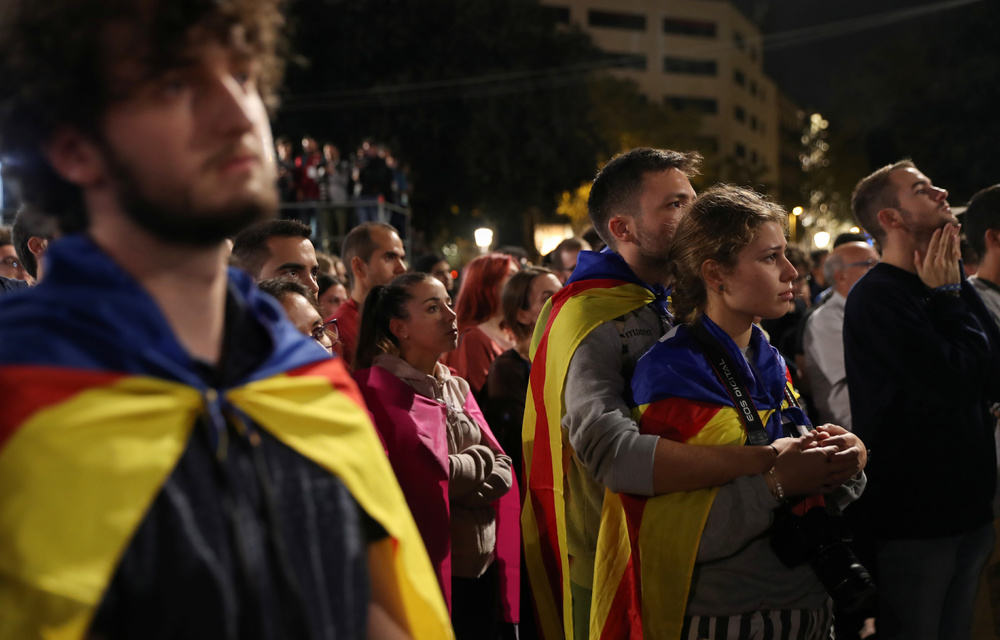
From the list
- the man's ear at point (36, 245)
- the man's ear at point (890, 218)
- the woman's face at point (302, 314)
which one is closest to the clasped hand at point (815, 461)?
the man's ear at point (890, 218)

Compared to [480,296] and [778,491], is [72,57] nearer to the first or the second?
[778,491]

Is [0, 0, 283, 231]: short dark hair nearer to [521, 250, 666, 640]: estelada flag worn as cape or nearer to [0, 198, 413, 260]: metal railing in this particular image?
[521, 250, 666, 640]: estelada flag worn as cape

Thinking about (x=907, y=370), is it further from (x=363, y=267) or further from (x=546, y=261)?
(x=546, y=261)

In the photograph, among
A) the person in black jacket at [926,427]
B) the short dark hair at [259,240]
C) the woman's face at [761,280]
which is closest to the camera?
the woman's face at [761,280]

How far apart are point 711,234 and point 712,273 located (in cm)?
13

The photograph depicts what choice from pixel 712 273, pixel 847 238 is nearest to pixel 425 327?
pixel 712 273

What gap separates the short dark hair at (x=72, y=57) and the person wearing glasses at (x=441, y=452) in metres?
2.45

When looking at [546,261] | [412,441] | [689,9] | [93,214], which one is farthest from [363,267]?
[689,9]

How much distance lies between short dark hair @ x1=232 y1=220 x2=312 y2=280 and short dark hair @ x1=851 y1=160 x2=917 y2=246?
105 inches

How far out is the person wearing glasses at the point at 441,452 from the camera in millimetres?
3717

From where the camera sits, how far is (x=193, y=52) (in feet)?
4.55

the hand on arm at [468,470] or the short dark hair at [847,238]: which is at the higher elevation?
the short dark hair at [847,238]

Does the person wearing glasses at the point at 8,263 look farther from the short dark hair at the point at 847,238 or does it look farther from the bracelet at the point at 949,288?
the short dark hair at the point at 847,238

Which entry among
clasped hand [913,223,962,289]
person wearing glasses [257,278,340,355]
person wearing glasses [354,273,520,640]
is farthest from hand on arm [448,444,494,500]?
clasped hand [913,223,962,289]
